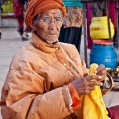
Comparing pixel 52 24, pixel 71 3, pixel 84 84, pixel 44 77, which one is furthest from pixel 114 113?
pixel 71 3

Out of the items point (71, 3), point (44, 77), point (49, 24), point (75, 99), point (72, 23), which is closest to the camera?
point (75, 99)

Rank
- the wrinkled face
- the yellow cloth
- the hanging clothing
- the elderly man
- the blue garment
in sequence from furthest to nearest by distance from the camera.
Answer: the hanging clothing → the blue garment → the wrinkled face → the yellow cloth → the elderly man

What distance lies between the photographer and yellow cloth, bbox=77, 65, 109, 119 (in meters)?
2.01

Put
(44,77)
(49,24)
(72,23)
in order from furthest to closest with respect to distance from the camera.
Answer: (72,23) → (49,24) → (44,77)

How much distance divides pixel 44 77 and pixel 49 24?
1.04 feet

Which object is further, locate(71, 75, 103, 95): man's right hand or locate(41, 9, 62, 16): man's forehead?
locate(41, 9, 62, 16): man's forehead

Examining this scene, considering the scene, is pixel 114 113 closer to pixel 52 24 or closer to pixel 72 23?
pixel 52 24

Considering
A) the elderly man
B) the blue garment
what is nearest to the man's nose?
the elderly man

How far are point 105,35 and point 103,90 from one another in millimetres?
3664

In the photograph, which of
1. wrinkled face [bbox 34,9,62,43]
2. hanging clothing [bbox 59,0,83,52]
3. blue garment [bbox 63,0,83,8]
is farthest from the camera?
hanging clothing [bbox 59,0,83,52]

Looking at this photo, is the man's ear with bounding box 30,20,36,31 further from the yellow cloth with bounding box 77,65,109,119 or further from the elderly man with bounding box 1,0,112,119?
the yellow cloth with bounding box 77,65,109,119

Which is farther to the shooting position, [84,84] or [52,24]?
[52,24]

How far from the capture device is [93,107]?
6.66 feet

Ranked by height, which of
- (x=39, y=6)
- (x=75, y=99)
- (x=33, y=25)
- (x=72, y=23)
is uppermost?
(x=39, y=6)
